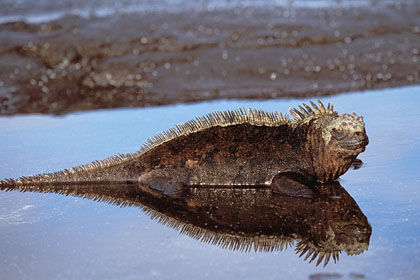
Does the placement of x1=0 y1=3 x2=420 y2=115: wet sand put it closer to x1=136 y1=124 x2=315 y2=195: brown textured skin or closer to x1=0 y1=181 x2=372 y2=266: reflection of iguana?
x1=136 y1=124 x2=315 y2=195: brown textured skin

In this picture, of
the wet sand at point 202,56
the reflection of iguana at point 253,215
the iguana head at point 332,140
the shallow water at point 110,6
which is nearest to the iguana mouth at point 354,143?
the iguana head at point 332,140

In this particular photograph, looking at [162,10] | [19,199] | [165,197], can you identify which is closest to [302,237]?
[165,197]

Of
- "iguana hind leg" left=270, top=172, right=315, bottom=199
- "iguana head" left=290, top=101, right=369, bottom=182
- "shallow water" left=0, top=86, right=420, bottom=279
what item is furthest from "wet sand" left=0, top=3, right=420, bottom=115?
Answer: "iguana hind leg" left=270, top=172, right=315, bottom=199

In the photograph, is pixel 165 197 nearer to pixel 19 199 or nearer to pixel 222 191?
pixel 222 191

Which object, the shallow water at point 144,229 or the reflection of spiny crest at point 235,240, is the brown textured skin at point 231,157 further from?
the reflection of spiny crest at point 235,240

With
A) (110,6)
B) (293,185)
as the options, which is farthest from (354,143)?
(110,6)

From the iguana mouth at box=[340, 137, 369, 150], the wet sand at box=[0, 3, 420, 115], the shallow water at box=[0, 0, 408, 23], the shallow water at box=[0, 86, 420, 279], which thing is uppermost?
the shallow water at box=[0, 0, 408, 23]
